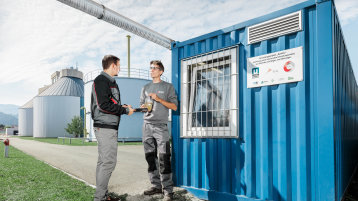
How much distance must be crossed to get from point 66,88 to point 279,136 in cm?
4213

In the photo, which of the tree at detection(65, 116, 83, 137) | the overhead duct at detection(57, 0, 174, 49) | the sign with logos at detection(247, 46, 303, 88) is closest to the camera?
the sign with logos at detection(247, 46, 303, 88)

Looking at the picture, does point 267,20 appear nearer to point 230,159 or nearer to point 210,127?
point 210,127

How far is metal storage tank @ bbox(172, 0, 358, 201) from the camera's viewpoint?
9.80 feet

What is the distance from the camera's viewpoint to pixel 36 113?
130ft

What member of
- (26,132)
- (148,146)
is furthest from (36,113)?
(148,146)

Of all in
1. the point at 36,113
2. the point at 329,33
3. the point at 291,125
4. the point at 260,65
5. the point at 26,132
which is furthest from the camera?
the point at 26,132

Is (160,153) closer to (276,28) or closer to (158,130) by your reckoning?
(158,130)

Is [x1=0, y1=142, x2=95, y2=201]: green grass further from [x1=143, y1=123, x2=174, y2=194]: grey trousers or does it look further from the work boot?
the work boot

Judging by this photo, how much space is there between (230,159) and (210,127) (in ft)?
1.90

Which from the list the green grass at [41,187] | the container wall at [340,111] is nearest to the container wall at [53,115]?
the green grass at [41,187]

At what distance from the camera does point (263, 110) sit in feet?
11.2

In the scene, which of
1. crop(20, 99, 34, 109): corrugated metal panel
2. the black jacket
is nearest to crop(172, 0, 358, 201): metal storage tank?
the black jacket

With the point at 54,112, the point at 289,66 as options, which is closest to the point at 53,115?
the point at 54,112

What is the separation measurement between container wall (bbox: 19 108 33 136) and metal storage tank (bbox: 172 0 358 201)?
171 feet
